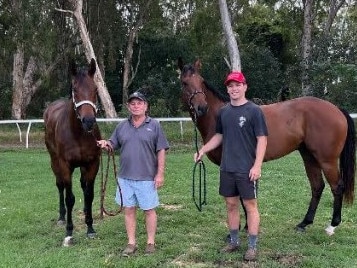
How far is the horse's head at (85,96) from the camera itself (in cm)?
518

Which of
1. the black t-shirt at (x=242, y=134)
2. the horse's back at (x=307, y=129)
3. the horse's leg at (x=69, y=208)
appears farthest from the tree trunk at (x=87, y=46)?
the black t-shirt at (x=242, y=134)

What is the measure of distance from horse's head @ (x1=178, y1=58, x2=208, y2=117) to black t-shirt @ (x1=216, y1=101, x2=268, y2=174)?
0.71 m

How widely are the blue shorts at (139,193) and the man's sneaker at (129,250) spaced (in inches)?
17.4

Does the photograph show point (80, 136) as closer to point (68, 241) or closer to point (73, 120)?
point (73, 120)

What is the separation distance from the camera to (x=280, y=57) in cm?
2973

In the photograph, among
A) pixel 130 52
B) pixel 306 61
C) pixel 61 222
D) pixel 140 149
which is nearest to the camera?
pixel 140 149

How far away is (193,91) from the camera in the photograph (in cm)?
567

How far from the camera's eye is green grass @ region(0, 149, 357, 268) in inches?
198

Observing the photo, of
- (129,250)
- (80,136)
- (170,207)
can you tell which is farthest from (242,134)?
(170,207)

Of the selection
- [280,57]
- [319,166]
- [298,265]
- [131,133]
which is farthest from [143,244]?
[280,57]

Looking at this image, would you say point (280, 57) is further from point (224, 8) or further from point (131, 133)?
point (131, 133)

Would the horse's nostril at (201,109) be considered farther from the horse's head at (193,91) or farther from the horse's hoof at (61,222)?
the horse's hoof at (61,222)

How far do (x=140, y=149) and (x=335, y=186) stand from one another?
251 cm

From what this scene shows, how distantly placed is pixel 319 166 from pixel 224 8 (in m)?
14.6
